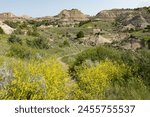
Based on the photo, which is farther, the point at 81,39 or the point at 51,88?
the point at 81,39

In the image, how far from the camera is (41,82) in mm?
9977

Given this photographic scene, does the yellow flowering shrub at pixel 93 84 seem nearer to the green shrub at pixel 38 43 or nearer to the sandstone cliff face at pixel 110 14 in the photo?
the green shrub at pixel 38 43

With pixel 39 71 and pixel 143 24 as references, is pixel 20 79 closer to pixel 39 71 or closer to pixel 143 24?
pixel 39 71

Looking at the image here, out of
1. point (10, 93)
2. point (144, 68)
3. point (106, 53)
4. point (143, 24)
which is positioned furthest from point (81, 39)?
point (10, 93)

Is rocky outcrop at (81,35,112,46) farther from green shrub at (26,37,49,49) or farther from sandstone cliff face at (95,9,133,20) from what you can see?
sandstone cliff face at (95,9,133,20)

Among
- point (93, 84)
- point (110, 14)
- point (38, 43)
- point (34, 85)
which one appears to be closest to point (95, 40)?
point (38, 43)

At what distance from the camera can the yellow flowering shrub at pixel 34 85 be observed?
9.51m

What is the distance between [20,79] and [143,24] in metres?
79.3

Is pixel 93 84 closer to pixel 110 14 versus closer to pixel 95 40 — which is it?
pixel 95 40

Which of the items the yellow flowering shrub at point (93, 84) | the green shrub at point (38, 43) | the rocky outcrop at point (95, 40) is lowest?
the rocky outcrop at point (95, 40)

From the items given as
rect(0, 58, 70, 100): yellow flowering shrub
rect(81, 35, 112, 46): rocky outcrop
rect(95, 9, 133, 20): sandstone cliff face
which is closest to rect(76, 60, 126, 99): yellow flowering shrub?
rect(0, 58, 70, 100): yellow flowering shrub

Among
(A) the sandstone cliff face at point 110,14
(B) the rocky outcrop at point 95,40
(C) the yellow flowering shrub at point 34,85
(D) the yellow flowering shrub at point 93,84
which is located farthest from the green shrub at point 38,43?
(A) the sandstone cliff face at point 110,14

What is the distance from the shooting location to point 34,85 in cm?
989

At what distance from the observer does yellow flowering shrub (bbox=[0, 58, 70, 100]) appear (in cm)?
951
